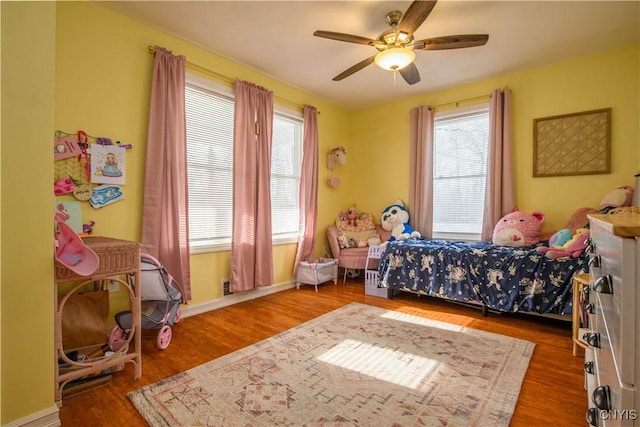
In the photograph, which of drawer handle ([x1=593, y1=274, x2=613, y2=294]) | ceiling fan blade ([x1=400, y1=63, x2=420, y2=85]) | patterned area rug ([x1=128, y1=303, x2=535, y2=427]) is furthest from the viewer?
ceiling fan blade ([x1=400, y1=63, x2=420, y2=85])

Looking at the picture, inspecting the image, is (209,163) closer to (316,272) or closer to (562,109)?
(316,272)

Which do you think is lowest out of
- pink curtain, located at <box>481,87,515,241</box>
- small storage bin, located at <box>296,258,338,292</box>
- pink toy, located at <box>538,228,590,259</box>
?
small storage bin, located at <box>296,258,338,292</box>

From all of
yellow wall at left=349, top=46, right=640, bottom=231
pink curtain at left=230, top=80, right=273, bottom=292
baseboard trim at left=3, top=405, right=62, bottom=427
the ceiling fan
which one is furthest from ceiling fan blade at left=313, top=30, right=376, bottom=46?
baseboard trim at left=3, top=405, right=62, bottom=427

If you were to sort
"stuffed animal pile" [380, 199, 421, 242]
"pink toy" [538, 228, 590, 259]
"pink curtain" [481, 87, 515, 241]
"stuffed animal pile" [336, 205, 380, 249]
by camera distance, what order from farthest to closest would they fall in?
"stuffed animal pile" [336, 205, 380, 249] < "stuffed animal pile" [380, 199, 421, 242] < "pink curtain" [481, 87, 515, 241] < "pink toy" [538, 228, 590, 259]

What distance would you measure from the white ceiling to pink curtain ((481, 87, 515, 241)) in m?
0.40

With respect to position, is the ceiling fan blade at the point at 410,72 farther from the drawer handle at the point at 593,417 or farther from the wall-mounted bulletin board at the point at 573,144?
the drawer handle at the point at 593,417

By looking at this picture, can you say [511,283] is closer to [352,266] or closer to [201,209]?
[352,266]

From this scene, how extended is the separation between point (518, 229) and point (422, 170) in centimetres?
140

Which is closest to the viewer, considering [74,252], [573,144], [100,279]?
[74,252]

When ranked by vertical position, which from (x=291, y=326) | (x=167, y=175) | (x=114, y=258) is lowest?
(x=291, y=326)

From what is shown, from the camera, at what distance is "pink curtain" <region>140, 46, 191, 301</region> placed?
2.57m

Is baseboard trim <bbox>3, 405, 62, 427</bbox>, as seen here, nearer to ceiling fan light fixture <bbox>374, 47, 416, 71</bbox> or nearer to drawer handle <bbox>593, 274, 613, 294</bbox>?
drawer handle <bbox>593, 274, 613, 294</bbox>

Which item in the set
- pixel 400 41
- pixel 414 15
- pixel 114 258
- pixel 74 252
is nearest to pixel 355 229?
pixel 400 41

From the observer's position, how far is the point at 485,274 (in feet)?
9.57
